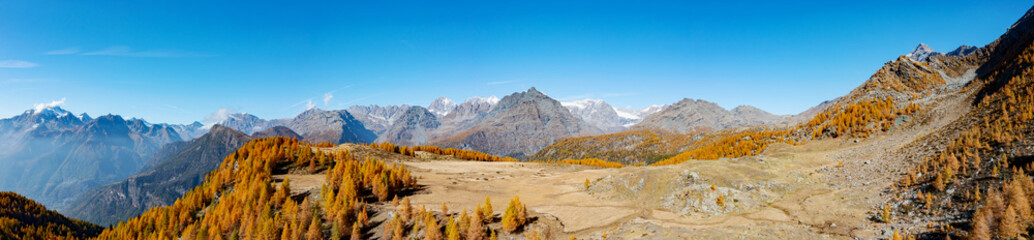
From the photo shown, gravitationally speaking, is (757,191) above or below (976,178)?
below

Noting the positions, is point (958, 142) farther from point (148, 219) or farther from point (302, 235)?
point (148, 219)

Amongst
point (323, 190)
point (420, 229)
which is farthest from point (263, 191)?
point (420, 229)

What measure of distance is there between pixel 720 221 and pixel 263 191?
241 feet

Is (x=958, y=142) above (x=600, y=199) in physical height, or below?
above

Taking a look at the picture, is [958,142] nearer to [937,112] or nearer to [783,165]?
[783,165]

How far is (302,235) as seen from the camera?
54.8 m

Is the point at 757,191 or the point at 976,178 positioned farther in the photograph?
the point at 757,191

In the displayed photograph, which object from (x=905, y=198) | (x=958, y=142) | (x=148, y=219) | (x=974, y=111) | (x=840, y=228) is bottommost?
(x=148, y=219)

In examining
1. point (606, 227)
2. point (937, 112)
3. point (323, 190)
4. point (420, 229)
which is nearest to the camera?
point (606, 227)

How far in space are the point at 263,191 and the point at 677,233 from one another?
6880 centimetres

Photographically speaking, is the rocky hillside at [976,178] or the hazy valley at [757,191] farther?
the hazy valley at [757,191]

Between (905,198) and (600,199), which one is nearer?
(905,198)

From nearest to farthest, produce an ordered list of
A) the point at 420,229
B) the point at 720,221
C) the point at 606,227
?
1. the point at 720,221
2. the point at 606,227
3. the point at 420,229

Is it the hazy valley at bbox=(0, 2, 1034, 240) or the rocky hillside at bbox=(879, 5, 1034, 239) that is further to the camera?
the hazy valley at bbox=(0, 2, 1034, 240)
